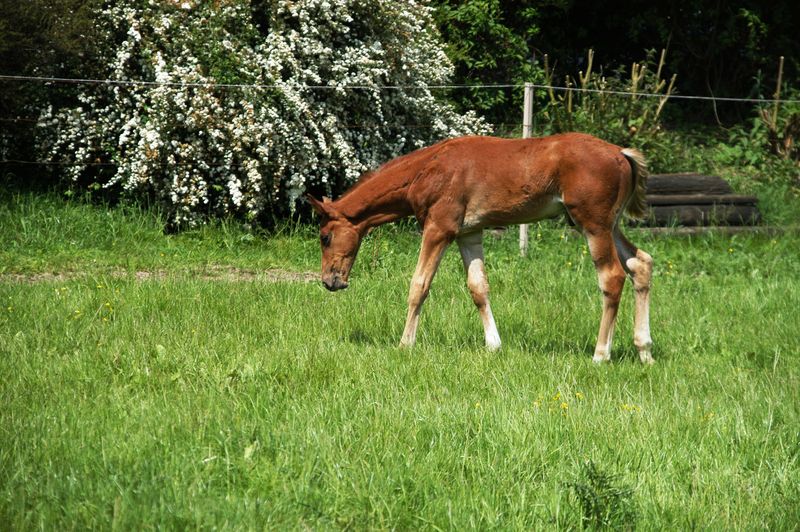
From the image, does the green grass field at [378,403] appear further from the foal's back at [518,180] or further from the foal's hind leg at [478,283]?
the foal's back at [518,180]

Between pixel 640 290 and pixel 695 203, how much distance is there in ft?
19.1

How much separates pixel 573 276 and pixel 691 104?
9386 mm

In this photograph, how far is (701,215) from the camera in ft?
42.2

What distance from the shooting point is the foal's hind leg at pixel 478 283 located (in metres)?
7.79

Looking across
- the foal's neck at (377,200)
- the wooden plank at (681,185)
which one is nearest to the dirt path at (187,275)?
the foal's neck at (377,200)

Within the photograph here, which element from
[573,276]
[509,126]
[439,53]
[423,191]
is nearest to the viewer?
[423,191]

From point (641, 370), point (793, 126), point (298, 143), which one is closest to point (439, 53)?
point (298, 143)

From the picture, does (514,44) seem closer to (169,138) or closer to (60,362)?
(169,138)

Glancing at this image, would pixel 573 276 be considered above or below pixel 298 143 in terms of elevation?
below

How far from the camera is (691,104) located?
61.7ft

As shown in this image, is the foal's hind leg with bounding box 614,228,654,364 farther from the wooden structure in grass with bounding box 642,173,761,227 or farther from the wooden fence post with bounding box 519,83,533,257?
the wooden structure in grass with bounding box 642,173,761,227

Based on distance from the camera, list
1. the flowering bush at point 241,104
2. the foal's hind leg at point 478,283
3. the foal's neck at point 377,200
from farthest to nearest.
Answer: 1. the flowering bush at point 241,104
2. the foal's neck at point 377,200
3. the foal's hind leg at point 478,283

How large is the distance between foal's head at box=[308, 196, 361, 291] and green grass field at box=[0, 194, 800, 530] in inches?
15.6

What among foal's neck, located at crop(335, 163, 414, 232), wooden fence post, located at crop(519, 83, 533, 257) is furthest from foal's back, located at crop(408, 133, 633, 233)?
wooden fence post, located at crop(519, 83, 533, 257)
